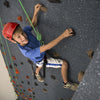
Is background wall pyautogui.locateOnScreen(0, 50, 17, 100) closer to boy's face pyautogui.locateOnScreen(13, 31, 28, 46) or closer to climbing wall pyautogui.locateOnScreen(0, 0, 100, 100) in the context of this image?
climbing wall pyautogui.locateOnScreen(0, 0, 100, 100)

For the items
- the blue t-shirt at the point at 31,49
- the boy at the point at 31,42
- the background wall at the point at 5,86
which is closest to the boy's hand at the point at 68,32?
the boy at the point at 31,42

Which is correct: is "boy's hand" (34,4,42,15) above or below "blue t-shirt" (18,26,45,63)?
above

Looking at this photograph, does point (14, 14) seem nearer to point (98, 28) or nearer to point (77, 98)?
point (98, 28)

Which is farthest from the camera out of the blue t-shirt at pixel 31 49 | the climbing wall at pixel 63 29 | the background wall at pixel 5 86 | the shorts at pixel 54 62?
the background wall at pixel 5 86

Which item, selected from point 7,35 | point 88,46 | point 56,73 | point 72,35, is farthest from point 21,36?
point 56,73

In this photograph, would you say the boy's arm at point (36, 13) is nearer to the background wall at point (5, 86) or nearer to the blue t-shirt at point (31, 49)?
the blue t-shirt at point (31, 49)

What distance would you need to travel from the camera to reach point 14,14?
122 cm

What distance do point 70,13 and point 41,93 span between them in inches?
51.5

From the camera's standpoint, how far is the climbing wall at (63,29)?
847mm

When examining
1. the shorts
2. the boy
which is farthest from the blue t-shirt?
the shorts

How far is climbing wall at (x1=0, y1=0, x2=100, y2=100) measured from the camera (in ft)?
2.78

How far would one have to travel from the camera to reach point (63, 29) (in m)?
0.99

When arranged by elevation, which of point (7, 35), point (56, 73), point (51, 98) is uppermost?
point (7, 35)

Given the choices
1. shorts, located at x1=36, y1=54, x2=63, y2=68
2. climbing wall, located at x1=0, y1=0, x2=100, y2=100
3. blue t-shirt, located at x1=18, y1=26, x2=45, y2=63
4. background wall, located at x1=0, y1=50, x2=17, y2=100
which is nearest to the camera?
climbing wall, located at x1=0, y1=0, x2=100, y2=100
